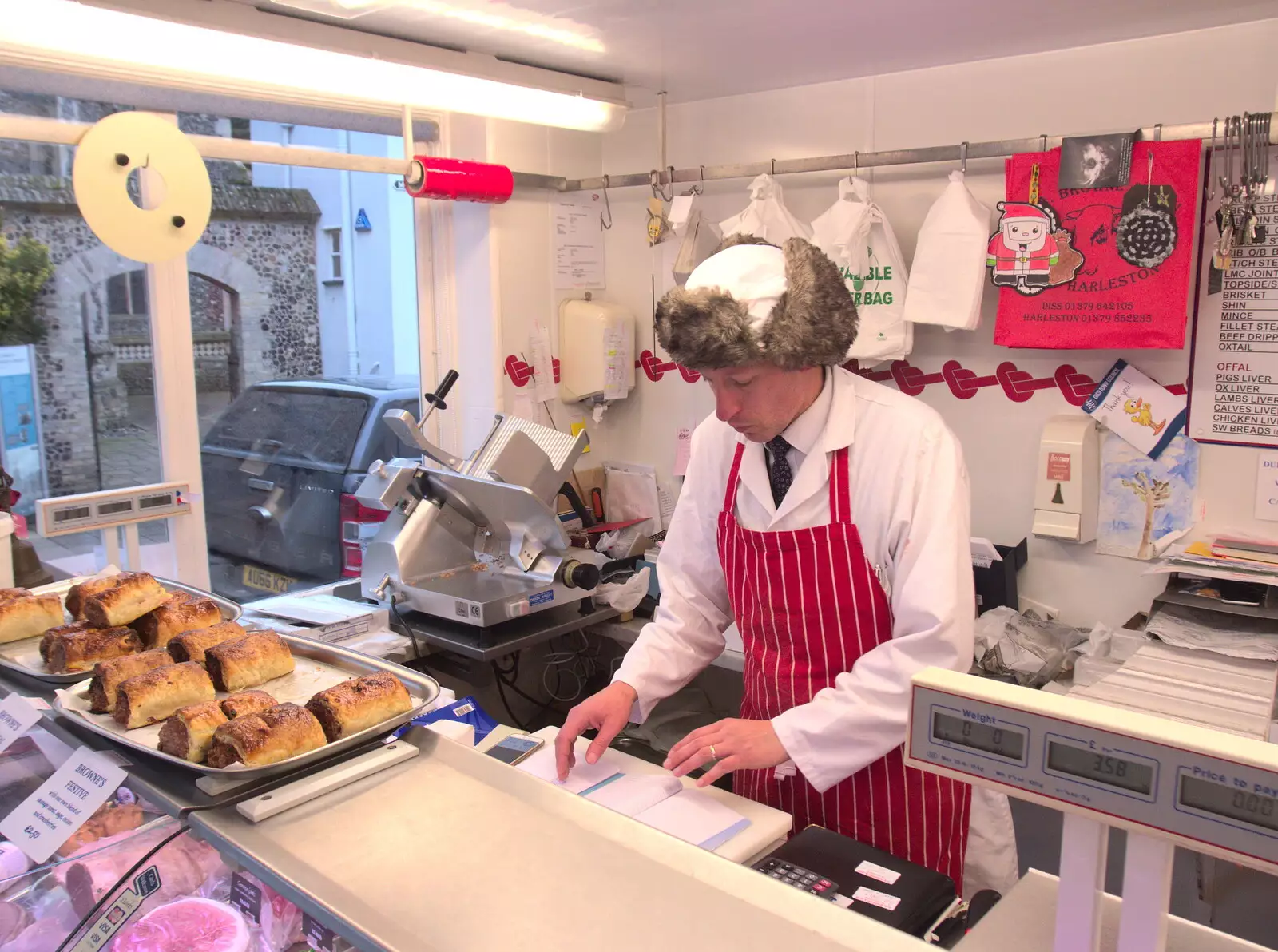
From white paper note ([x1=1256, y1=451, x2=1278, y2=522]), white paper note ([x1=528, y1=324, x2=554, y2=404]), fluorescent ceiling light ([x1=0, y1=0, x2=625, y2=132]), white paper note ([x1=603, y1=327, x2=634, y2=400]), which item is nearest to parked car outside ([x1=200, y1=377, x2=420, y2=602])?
white paper note ([x1=528, y1=324, x2=554, y2=404])

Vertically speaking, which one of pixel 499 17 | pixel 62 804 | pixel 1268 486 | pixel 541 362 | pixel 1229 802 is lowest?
pixel 62 804

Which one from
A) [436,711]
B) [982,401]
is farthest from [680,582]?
[982,401]

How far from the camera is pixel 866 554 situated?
6.07 feet

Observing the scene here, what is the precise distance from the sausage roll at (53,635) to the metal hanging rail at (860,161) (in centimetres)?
257

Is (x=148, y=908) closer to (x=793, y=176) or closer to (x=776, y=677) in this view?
(x=776, y=677)

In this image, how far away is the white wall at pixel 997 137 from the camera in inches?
109

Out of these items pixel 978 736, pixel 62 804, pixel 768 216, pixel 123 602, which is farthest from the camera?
pixel 768 216

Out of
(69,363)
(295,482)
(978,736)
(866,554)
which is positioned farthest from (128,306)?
(978,736)

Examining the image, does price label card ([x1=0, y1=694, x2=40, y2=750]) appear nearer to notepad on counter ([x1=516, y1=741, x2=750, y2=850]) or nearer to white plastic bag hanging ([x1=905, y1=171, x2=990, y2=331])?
notepad on counter ([x1=516, y1=741, x2=750, y2=850])

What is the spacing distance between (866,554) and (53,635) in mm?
1423

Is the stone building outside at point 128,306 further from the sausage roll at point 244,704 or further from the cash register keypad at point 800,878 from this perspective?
the cash register keypad at point 800,878

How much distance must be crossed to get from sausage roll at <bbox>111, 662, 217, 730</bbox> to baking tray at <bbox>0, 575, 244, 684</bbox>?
0.75 ft

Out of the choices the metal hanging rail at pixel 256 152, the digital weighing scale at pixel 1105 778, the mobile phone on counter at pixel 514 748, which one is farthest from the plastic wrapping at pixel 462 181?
the digital weighing scale at pixel 1105 778

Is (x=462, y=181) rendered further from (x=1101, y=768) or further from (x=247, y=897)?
(x=1101, y=768)
